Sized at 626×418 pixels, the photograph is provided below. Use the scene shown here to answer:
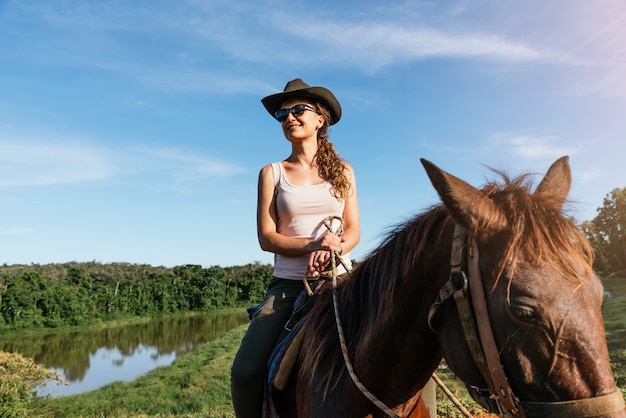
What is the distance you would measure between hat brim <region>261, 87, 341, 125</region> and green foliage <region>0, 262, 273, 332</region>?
51094mm

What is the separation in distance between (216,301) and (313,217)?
65.6m

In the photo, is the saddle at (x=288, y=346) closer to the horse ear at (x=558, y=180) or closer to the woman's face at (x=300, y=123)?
the woman's face at (x=300, y=123)

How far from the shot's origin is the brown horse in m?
1.31

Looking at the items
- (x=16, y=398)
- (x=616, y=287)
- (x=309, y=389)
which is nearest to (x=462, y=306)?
(x=309, y=389)

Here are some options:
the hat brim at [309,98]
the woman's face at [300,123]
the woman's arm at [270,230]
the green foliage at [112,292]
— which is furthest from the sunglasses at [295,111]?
the green foliage at [112,292]

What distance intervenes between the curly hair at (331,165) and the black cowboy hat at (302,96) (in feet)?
0.18

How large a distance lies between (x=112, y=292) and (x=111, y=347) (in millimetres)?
21751

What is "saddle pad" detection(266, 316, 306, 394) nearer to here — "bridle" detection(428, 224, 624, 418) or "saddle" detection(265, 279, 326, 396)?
"saddle" detection(265, 279, 326, 396)

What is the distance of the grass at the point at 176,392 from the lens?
13.2m

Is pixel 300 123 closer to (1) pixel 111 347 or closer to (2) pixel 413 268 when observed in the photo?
(2) pixel 413 268

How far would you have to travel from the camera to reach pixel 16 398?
12.7 meters

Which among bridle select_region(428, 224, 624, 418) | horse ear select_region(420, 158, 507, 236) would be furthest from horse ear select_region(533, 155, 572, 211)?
bridle select_region(428, 224, 624, 418)

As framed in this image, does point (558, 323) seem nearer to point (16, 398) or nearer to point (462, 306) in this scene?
point (462, 306)

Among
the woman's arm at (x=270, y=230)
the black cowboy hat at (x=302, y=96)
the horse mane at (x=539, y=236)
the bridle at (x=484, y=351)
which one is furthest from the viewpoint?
the black cowboy hat at (x=302, y=96)
